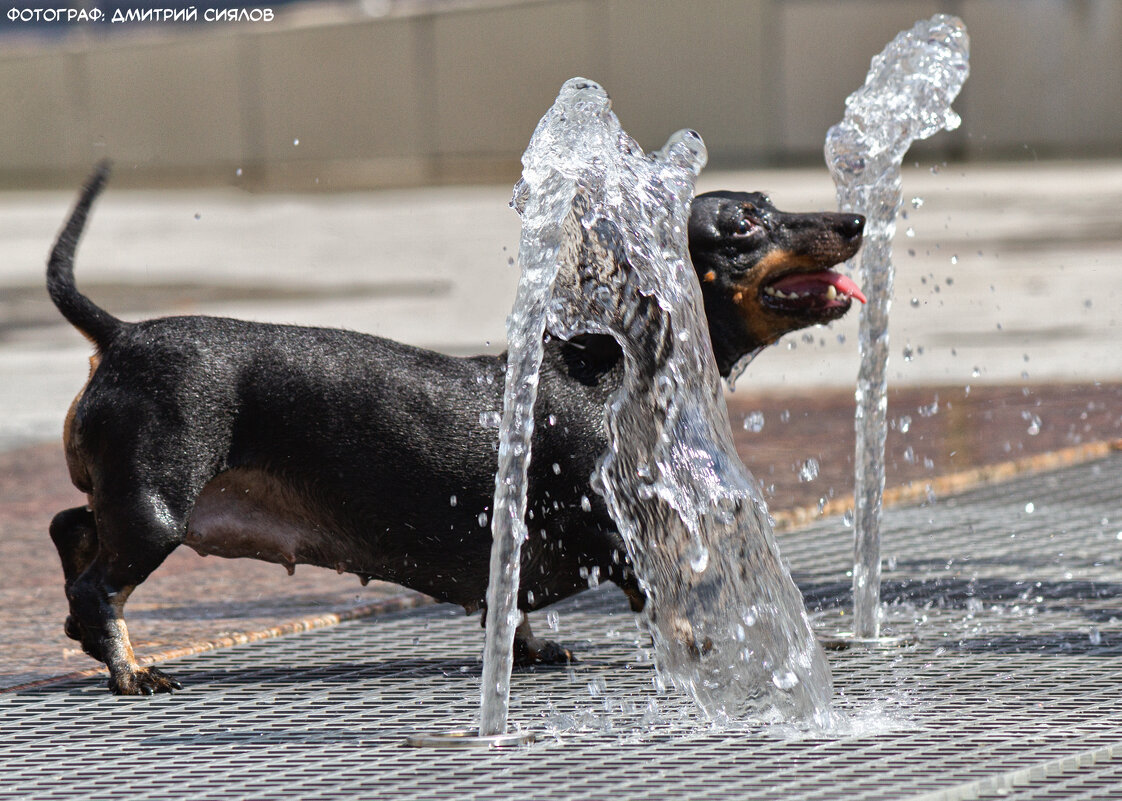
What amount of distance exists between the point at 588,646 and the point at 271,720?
3.43 feet

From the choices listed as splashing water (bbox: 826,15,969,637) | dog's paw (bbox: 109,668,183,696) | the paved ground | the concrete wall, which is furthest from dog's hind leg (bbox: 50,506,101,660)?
the concrete wall

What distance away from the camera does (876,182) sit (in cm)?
517

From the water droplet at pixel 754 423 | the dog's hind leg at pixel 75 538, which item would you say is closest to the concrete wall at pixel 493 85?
the water droplet at pixel 754 423

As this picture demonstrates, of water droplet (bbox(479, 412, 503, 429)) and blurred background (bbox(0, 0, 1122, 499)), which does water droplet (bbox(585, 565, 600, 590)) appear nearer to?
water droplet (bbox(479, 412, 503, 429))

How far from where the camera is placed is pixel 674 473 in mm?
4262

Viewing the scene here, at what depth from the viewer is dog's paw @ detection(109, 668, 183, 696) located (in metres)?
4.28

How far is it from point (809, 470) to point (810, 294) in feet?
9.12

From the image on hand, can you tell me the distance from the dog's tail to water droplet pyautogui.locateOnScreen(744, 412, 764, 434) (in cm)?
409

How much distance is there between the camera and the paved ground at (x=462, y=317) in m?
5.77

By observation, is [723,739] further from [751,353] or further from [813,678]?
[751,353]

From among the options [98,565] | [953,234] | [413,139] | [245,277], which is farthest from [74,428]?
[413,139]

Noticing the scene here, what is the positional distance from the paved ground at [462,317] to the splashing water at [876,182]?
4.76ft

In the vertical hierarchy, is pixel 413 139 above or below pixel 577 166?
below

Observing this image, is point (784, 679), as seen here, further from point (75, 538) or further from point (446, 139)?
point (446, 139)
